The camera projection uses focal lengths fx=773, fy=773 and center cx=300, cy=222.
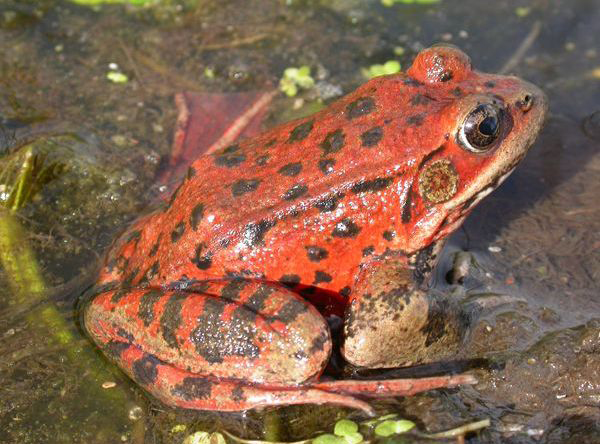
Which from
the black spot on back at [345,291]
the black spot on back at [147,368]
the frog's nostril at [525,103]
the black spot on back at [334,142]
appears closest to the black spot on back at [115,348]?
the black spot on back at [147,368]

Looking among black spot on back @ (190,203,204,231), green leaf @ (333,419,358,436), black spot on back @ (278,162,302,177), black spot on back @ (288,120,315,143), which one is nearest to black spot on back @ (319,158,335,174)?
black spot on back @ (278,162,302,177)

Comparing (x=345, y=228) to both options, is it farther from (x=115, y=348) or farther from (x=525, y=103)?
(x=115, y=348)

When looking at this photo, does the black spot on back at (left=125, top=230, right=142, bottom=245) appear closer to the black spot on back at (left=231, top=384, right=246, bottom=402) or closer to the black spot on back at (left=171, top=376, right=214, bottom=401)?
the black spot on back at (left=171, top=376, right=214, bottom=401)

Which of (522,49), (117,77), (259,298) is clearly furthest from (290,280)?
(522,49)

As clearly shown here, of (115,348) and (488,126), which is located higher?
(488,126)

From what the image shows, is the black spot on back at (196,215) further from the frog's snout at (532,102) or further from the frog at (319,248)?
the frog's snout at (532,102)

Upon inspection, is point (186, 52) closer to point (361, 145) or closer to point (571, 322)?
point (361, 145)
